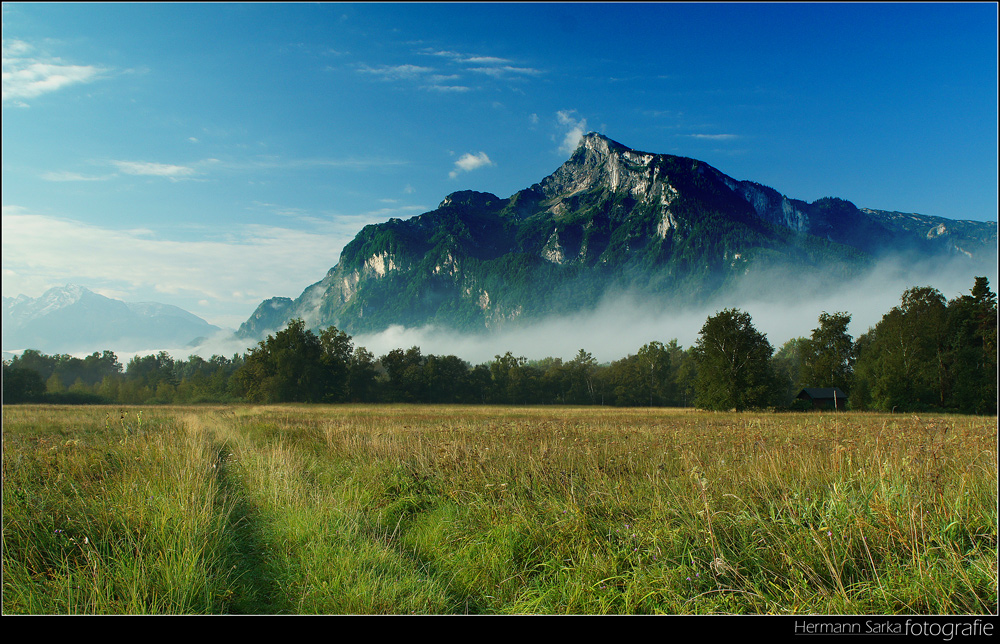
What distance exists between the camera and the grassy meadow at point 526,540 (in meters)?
3.47

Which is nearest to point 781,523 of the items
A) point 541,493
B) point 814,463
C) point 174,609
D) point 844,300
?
point 814,463

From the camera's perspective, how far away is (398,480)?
25.1ft

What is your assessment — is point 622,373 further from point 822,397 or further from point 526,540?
point 526,540

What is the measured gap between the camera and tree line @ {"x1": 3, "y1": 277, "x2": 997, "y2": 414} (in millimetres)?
21594

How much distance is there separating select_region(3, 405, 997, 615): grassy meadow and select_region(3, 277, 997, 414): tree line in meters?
1.93

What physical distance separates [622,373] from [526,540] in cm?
9901

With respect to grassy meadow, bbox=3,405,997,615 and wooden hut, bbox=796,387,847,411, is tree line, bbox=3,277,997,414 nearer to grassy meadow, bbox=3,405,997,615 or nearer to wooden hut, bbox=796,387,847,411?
grassy meadow, bbox=3,405,997,615

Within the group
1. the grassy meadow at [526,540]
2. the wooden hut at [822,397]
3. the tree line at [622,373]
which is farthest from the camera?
the wooden hut at [822,397]

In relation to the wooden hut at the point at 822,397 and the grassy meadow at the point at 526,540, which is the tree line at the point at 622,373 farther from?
the wooden hut at the point at 822,397

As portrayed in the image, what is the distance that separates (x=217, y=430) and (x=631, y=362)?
94958 millimetres

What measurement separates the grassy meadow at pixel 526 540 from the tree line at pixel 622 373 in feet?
6.32

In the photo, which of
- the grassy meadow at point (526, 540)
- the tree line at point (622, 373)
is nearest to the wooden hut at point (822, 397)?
the tree line at point (622, 373)

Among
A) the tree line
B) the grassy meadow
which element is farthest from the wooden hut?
the grassy meadow

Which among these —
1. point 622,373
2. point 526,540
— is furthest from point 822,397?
point 526,540
